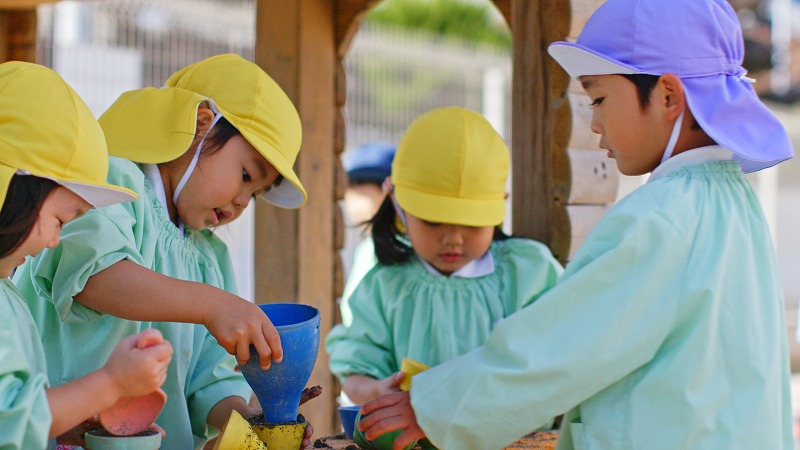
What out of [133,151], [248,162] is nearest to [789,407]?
[248,162]

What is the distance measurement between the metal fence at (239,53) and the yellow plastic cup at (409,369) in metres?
3.85

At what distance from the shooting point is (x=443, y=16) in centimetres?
1766

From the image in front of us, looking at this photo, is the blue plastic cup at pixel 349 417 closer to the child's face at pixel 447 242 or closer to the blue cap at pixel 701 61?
the child's face at pixel 447 242

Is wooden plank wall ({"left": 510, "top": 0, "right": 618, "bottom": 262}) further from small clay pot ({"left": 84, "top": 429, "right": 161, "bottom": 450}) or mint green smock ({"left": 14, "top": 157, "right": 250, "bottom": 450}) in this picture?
small clay pot ({"left": 84, "top": 429, "right": 161, "bottom": 450})

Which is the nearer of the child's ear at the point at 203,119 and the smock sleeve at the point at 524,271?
the child's ear at the point at 203,119

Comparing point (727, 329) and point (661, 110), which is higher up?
point (661, 110)

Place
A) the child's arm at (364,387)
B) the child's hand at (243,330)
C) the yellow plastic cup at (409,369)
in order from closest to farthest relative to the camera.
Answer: the child's hand at (243,330), the yellow plastic cup at (409,369), the child's arm at (364,387)

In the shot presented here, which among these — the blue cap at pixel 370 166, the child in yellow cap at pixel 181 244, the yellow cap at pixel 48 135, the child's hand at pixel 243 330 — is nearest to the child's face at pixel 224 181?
the child in yellow cap at pixel 181 244

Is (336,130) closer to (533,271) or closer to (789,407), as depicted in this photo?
(533,271)

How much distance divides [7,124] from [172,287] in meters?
0.44

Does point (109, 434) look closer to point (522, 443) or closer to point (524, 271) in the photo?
point (522, 443)

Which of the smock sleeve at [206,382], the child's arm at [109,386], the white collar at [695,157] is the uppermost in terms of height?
the white collar at [695,157]

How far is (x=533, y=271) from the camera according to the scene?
282 centimetres

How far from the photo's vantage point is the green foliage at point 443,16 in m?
17.5
